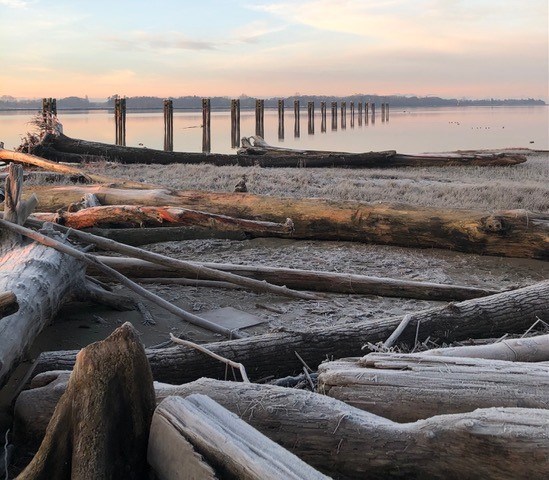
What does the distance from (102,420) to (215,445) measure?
1.53 ft

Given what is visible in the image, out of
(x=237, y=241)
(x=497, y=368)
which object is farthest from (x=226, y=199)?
(x=497, y=368)

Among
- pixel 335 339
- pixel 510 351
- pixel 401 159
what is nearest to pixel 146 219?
pixel 335 339

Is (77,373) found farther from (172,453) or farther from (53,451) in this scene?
(172,453)

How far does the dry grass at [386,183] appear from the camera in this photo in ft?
36.9

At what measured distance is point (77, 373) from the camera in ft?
8.80

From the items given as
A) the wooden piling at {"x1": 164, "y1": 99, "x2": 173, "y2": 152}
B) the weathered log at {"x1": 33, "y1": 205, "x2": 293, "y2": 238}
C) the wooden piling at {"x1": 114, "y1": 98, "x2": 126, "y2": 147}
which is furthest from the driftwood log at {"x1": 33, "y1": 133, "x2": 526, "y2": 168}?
the wooden piling at {"x1": 114, "y1": 98, "x2": 126, "y2": 147}

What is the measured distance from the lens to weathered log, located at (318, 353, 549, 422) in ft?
9.82

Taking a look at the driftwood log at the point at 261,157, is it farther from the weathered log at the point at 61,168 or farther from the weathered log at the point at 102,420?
the weathered log at the point at 102,420

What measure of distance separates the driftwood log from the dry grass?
60 cm

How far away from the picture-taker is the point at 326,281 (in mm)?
6406

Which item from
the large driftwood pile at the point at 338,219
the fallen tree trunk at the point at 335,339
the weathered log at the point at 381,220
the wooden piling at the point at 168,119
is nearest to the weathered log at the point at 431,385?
the fallen tree trunk at the point at 335,339

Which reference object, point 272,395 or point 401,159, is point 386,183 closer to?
point 401,159

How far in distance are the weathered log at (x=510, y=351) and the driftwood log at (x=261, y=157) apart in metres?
13.9

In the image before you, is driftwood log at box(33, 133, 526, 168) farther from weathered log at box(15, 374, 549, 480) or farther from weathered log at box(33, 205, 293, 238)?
weathered log at box(15, 374, 549, 480)
